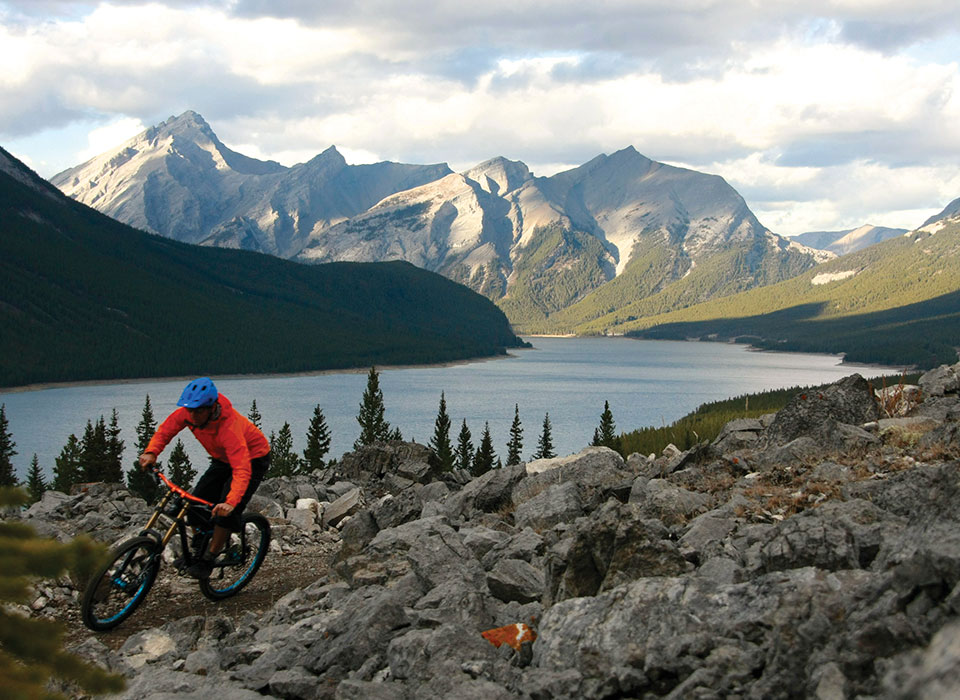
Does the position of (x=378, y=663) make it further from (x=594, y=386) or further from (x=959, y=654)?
(x=594, y=386)

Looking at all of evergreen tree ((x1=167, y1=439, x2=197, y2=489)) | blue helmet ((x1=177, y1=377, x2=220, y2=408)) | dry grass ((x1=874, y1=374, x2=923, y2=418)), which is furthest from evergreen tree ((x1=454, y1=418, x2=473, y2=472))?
blue helmet ((x1=177, y1=377, x2=220, y2=408))

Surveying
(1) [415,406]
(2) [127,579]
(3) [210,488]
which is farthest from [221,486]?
(1) [415,406]

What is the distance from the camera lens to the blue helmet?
10562 millimetres

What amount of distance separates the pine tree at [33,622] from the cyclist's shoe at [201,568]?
739 cm

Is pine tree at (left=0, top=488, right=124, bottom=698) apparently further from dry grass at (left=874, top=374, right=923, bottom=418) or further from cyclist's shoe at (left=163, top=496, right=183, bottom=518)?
dry grass at (left=874, top=374, right=923, bottom=418)

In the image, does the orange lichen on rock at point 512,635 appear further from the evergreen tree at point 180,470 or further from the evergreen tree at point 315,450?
the evergreen tree at point 315,450

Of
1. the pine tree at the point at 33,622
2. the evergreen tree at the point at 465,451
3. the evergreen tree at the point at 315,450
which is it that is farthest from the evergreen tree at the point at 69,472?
the pine tree at the point at 33,622

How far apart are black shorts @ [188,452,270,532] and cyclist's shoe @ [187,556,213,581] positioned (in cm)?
52

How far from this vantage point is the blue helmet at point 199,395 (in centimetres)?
1056

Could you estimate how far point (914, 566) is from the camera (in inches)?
201

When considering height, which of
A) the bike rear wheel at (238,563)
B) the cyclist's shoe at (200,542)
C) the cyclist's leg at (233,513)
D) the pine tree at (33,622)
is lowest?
the bike rear wheel at (238,563)

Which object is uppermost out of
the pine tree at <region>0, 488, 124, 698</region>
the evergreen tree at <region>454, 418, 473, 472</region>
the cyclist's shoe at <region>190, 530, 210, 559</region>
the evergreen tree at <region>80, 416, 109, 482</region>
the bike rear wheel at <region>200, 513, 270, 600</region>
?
the pine tree at <region>0, 488, 124, 698</region>

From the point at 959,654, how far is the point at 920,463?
8846 millimetres

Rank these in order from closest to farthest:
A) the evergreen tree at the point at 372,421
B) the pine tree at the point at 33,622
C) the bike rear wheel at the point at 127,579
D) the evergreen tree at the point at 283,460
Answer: the pine tree at the point at 33,622, the bike rear wheel at the point at 127,579, the evergreen tree at the point at 283,460, the evergreen tree at the point at 372,421
